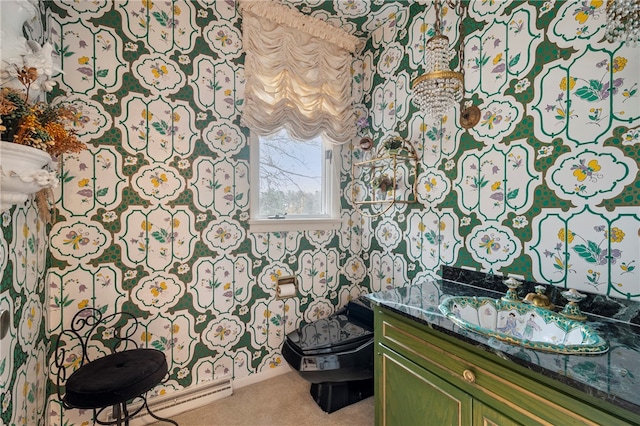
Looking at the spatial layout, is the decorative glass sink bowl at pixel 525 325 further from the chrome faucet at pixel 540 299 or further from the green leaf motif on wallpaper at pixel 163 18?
the green leaf motif on wallpaper at pixel 163 18

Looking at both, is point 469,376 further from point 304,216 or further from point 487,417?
point 304,216

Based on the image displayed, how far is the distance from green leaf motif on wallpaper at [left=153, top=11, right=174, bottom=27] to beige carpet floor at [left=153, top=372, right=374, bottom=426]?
2.36m

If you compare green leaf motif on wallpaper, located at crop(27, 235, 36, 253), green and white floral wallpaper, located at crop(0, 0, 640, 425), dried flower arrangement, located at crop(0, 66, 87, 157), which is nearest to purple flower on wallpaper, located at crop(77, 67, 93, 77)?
green and white floral wallpaper, located at crop(0, 0, 640, 425)

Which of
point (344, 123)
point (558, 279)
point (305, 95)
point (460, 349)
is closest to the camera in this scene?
point (460, 349)

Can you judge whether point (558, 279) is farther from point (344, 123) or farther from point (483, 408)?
point (344, 123)

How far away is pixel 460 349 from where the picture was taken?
3.26 feet

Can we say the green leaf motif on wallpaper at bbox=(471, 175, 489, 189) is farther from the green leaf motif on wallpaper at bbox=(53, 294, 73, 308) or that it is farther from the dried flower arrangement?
the green leaf motif on wallpaper at bbox=(53, 294, 73, 308)

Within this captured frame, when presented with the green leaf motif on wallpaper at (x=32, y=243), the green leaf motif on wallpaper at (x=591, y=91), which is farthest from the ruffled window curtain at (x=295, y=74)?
the green leaf motif on wallpaper at (x=591, y=91)

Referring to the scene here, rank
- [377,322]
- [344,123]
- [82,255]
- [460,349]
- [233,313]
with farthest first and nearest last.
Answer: [344,123] → [233,313] → [82,255] → [377,322] → [460,349]

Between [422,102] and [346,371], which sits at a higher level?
[422,102]

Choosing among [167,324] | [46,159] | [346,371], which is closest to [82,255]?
[167,324]

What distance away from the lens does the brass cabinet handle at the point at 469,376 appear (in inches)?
37.3

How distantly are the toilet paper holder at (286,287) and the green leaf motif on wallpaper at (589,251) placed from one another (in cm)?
163

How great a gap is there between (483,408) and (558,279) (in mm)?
715
